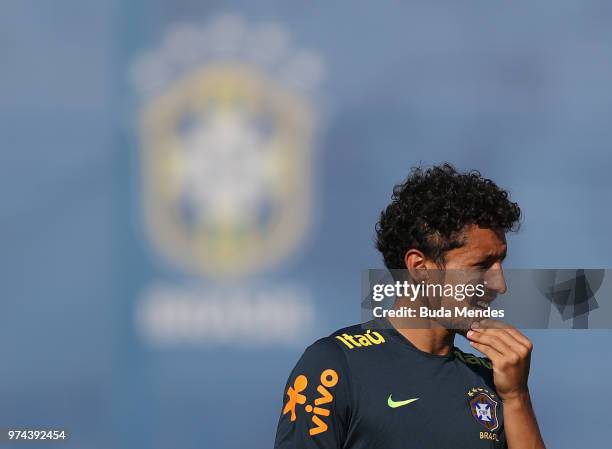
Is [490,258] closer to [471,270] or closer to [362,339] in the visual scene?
[471,270]

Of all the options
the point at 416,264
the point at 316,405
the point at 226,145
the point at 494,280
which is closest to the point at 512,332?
the point at 494,280

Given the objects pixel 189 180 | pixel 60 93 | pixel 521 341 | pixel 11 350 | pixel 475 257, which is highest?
pixel 60 93

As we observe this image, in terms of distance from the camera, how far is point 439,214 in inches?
83.1

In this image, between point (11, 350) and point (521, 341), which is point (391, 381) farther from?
point (11, 350)

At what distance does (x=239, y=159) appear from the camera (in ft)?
10.4

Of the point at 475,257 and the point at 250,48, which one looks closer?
the point at 475,257

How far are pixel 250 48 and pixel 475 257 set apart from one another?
→ 1.47 metres

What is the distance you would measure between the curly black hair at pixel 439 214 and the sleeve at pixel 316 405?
40 centimetres

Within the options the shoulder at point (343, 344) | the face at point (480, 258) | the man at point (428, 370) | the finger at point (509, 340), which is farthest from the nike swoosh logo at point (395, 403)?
the face at point (480, 258)

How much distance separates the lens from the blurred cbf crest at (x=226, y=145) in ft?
10.2

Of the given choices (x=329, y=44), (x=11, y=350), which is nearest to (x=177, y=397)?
(x=11, y=350)

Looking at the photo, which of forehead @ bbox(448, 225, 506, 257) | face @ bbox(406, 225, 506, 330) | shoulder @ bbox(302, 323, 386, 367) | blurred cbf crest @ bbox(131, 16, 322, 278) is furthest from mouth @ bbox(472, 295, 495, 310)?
blurred cbf crest @ bbox(131, 16, 322, 278)

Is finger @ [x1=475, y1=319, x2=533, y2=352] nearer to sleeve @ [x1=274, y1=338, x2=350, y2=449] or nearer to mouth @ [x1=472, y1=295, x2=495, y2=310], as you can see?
mouth @ [x1=472, y1=295, x2=495, y2=310]

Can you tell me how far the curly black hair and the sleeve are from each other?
0.40 m
